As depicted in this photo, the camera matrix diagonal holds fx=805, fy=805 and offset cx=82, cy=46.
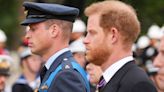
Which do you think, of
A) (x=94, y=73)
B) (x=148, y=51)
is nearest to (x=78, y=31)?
(x=148, y=51)

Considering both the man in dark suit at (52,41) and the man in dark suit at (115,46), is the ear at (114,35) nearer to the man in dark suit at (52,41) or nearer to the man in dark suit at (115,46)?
the man in dark suit at (115,46)

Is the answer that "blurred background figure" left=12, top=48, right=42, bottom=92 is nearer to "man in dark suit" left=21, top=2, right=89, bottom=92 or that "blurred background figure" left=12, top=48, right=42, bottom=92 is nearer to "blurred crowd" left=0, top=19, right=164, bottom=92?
"blurred crowd" left=0, top=19, right=164, bottom=92

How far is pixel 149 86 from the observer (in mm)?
6949

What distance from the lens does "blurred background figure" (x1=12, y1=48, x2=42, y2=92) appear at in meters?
12.2

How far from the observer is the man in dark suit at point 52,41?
7.34 metres

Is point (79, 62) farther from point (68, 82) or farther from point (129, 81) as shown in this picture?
point (129, 81)

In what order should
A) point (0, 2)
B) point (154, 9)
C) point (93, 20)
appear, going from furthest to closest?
point (0, 2), point (154, 9), point (93, 20)

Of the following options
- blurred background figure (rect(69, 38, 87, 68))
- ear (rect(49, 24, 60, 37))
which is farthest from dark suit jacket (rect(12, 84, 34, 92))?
ear (rect(49, 24, 60, 37))

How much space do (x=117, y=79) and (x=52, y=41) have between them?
2.51 ft

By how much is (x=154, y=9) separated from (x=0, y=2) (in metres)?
6.55

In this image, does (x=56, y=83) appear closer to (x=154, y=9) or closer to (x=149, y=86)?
(x=149, y=86)

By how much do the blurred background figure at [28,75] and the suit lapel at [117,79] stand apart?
16.4 feet

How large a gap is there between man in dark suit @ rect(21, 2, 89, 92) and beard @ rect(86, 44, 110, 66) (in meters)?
0.25

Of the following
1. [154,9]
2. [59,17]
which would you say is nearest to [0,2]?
[154,9]
